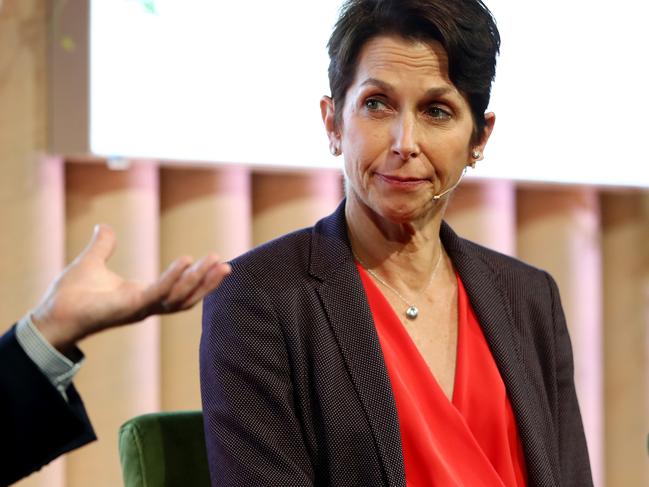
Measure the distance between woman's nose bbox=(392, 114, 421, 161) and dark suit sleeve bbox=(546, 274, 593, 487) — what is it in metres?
0.60

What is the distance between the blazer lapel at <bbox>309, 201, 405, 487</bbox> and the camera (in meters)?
2.07

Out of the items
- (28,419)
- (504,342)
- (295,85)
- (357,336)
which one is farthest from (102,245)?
(295,85)

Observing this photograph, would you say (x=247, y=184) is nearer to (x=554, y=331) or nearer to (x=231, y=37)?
(x=231, y=37)

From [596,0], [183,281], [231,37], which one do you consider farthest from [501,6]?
[183,281]

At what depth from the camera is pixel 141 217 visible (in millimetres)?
2904

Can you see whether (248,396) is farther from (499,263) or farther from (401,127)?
(499,263)

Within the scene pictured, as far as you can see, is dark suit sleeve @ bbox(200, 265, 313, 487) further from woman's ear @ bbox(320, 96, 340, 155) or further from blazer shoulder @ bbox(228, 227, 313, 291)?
woman's ear @ bbox(320, 96, 340, 155)

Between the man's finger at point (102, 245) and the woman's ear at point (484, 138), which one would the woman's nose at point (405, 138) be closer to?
the woman's ear at point (484, 138)

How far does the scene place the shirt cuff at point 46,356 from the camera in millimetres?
1323

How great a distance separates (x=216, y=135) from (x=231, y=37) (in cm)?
28

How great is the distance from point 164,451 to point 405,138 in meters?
0.81

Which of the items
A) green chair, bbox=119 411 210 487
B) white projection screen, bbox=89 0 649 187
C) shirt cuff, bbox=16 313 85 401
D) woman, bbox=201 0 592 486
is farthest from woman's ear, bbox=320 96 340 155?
shirt cuff, bbox=16 313 85 401

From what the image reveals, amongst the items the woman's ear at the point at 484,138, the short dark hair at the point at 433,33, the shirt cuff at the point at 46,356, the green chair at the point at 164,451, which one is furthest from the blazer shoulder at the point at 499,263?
the shirt cuff at the point at 46,356

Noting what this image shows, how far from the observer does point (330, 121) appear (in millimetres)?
2391
